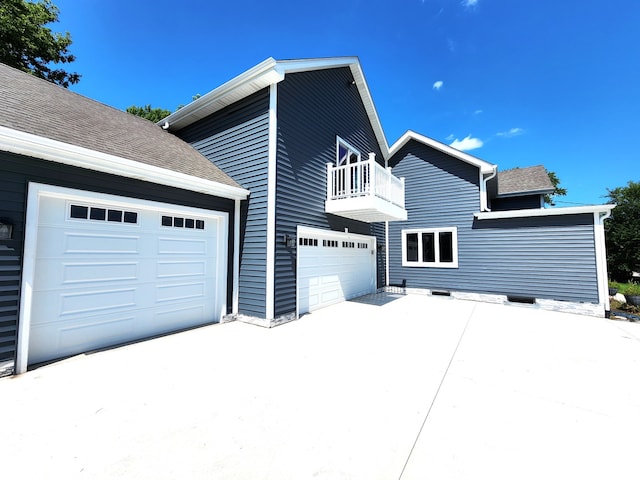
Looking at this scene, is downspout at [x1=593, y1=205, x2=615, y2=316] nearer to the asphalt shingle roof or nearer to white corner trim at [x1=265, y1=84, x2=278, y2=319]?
white corner trim at [x1=265, y1=84, x2=278, y2=319]

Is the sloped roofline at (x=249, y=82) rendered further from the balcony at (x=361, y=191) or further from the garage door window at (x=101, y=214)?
the garage door window at (x=101, y=214)

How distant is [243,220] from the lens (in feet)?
19.7

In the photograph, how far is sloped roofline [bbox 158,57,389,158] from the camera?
5465mm

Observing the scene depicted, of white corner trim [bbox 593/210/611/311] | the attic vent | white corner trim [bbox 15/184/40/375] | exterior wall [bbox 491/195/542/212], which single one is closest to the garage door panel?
white corner trim [bbox 15/184/40/375]

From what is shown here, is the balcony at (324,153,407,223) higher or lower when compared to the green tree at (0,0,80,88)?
lower

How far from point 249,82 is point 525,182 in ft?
42.3

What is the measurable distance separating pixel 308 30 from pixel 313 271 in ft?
25.6

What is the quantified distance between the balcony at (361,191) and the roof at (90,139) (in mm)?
2683

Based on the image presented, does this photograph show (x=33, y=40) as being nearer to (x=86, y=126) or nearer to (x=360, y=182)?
(x=86, y=126)

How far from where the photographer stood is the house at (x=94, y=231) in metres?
3.26

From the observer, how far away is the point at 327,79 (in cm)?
762

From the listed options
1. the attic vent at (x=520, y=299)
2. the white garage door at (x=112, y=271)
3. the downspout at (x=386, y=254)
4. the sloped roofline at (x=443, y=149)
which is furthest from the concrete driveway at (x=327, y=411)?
the sloped roofline at (x=443, y=149)

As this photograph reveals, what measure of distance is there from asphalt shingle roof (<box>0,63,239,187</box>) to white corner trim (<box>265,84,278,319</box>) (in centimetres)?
109

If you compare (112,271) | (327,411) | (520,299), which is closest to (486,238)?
(520,299)
